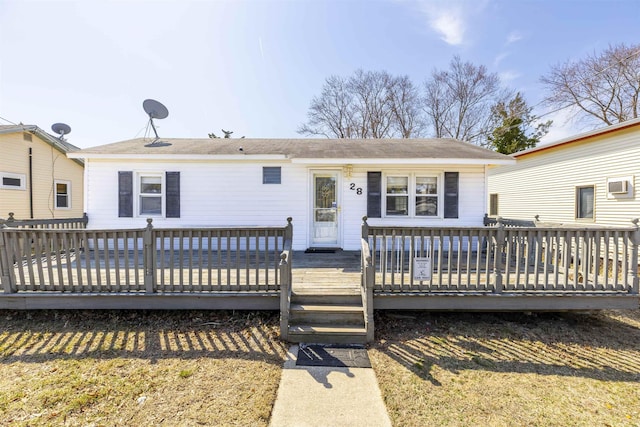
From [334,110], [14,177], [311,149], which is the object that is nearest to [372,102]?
[334,110]

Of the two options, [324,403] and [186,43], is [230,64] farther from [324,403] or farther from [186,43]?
[324,403]

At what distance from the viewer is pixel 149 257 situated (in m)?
3.95

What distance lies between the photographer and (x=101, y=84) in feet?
35.9

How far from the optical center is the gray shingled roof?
697cm

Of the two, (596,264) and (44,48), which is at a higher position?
(44,48)

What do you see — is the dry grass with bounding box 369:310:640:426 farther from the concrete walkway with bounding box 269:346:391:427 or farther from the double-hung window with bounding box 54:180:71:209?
the double-hung window with bounding box 54:180:71:209

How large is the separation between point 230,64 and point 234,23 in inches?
83.0

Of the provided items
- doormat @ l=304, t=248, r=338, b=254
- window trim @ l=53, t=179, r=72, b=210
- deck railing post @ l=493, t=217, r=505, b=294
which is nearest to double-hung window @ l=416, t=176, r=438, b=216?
doormat @ l=304, t=248, r=338, b=254

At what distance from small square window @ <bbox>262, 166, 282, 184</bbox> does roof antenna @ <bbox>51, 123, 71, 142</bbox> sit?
11970 mm

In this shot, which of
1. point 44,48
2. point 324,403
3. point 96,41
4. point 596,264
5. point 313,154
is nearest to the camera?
point 324,403

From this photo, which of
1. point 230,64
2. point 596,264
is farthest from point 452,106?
point 596,264

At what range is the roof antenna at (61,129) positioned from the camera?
42.6ft

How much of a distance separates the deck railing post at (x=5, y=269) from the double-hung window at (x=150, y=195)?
3.54 m

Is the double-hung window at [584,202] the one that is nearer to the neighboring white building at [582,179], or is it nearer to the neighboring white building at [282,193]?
the neighboring white building at [582,179]
